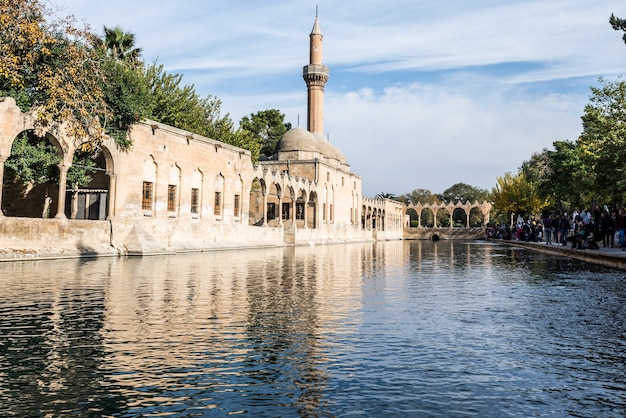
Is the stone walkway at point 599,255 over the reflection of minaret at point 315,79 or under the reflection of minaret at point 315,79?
under

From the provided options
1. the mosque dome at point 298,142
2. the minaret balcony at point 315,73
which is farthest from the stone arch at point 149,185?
the minaret balcony at point 315,73

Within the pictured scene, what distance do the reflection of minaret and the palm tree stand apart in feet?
90.4

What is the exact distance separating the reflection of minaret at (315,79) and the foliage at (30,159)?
4192cm

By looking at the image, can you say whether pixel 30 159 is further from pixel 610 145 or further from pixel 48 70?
pixel 610 145

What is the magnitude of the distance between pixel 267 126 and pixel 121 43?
3627 cm

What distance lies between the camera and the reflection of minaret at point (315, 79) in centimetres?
5847

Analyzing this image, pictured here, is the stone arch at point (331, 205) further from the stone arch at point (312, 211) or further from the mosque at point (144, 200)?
the mosque at point (144, 200)

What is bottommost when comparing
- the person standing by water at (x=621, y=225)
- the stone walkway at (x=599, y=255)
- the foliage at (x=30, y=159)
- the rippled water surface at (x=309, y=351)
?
the rippled water surface at (x=309, y=351)

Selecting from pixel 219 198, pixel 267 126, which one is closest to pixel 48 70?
pixel 219 198

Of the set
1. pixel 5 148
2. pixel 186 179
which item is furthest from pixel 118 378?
pixel 186 179

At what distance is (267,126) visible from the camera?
68.6 meters

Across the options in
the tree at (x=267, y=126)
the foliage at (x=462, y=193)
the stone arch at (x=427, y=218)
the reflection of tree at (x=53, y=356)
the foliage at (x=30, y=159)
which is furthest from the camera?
the foliage at (x=462, y=193)

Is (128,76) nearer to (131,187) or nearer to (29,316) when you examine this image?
(131,187)

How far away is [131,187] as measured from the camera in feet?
72.8
